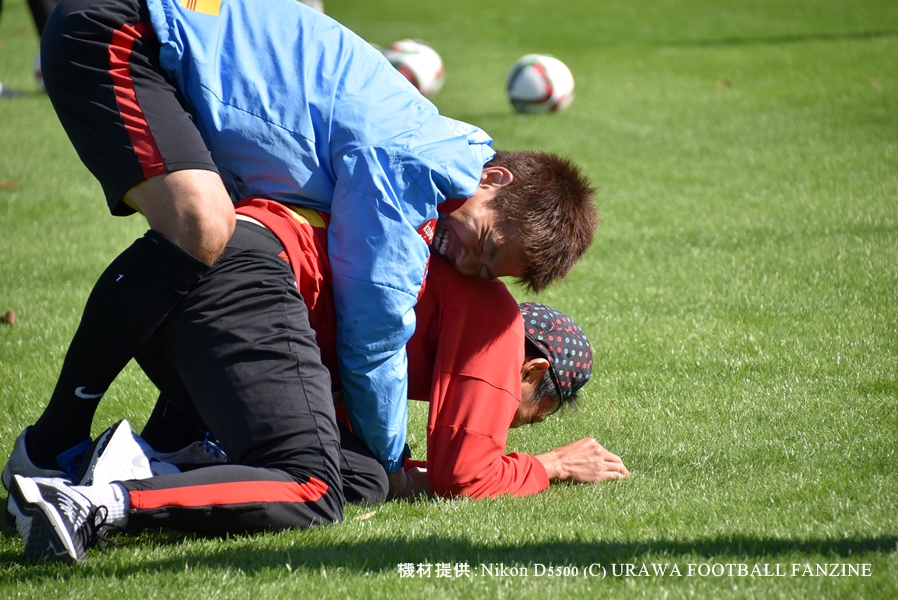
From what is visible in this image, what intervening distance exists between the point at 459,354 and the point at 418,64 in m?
8.02

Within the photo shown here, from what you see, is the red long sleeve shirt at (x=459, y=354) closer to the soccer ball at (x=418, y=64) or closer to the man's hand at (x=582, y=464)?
the man's hand at (x=582, y=464)

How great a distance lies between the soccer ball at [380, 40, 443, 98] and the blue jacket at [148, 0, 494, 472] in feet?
25.3

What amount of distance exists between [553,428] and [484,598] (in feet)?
5.05

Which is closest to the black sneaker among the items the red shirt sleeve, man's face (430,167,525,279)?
the red shirt sleeve

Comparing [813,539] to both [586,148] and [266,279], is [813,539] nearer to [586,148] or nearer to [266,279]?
[266,279]

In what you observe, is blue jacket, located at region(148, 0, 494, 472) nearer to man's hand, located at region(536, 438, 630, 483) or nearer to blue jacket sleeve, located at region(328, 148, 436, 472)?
blue jacket sleeve, located at region(328, 148, 436, 472)

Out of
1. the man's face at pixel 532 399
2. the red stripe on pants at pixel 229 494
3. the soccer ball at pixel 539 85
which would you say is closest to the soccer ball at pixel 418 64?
the soccer ball at pixel 539 85

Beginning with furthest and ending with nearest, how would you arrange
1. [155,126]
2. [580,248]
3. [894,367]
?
[894,367]
[580,248]
[155,126]

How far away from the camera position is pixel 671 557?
8.45ft

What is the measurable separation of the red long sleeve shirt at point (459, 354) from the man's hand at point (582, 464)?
0.07 metres

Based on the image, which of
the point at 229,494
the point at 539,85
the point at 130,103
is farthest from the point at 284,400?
the point at 539,85

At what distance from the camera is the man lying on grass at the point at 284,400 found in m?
2.62

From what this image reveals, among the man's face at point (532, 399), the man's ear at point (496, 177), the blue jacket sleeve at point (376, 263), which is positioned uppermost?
the man's ear at point (496, 177)

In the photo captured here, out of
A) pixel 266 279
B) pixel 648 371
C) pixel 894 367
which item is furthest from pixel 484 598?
pixel 894 367
